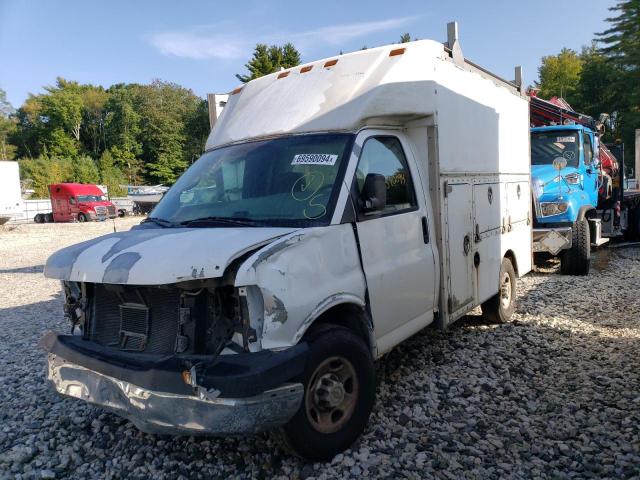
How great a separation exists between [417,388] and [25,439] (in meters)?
3.22

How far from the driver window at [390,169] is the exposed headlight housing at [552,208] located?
5.72 m

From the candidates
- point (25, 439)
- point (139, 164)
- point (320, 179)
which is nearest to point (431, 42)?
point (320, 179)

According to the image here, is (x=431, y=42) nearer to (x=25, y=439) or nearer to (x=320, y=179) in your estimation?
(x=320, y=179)

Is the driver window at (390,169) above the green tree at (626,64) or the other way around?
the other way around

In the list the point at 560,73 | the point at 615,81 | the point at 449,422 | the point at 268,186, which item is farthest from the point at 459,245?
the point at 560,73

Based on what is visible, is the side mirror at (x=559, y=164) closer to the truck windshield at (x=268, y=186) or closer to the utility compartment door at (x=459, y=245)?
the utility compartment door at (x=459, y=245)

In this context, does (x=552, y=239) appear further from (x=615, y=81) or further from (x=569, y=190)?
(x=615, y=81)

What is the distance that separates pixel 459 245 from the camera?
4844 mm

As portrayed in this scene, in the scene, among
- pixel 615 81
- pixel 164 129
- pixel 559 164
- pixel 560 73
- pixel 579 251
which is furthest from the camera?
pixel 164 129

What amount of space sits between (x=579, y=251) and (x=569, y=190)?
3.75 feet

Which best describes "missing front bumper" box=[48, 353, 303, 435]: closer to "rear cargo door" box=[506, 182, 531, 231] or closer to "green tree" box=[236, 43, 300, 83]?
"rear cargo door" box=[506, 182, 531, 231]

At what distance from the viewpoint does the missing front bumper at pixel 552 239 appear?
8.68 metres

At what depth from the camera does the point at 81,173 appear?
53625 mm

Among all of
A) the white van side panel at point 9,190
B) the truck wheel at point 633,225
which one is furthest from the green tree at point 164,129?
the truck wheel at point 633,225
